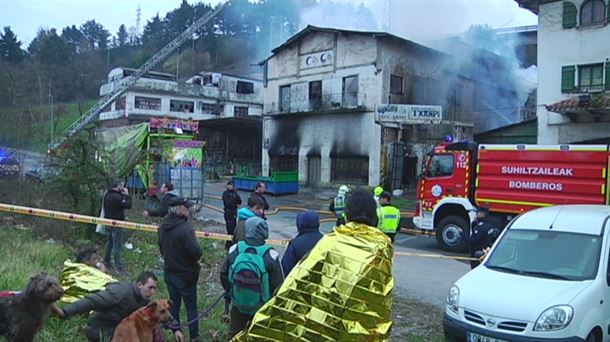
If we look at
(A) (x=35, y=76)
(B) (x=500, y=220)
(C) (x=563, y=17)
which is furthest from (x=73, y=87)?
(B) (x=500, y=220)

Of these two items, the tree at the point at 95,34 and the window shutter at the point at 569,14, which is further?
the tree at the point at 95,34

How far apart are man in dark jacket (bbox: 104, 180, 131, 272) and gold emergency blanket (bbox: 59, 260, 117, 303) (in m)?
2.66

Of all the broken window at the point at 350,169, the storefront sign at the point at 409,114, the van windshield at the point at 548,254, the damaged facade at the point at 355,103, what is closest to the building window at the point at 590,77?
the storefront sign at the point at 409,114

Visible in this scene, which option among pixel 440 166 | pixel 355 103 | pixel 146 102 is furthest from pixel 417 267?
pixel 146 102

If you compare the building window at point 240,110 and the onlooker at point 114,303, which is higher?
the building window at point 240,110

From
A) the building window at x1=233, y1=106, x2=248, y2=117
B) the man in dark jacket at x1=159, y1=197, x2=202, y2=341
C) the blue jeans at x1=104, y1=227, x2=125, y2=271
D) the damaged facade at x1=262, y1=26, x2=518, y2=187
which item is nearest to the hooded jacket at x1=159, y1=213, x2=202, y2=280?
the man in dark jacket at x1=159, y1=197, x2=202, y2=341

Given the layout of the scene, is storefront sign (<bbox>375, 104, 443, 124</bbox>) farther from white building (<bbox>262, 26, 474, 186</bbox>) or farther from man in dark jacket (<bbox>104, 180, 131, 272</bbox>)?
man in dark jacket (<bbox>104, 180, 131, 272</bbox>)

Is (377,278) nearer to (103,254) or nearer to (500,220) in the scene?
(103,254)

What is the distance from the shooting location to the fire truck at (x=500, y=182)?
1160 centimetres

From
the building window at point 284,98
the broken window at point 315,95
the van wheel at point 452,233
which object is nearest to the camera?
the van wheel at point 452,233

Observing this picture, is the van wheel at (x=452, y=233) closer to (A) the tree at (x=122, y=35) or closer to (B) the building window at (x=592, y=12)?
(B) the building window at (x=592, y=12)

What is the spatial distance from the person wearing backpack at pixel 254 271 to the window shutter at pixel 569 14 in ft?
70.0

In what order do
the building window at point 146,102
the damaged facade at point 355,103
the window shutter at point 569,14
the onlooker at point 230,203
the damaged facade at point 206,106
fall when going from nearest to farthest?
1. the onlooker at point 230,203
2. the window shutter at point 569,14
3. the damaged facade at point 355,103
4. the damaged facade at point 206,106
5. the building window at point 146,102

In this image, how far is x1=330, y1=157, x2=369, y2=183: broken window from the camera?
29.7m
